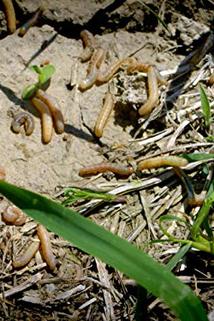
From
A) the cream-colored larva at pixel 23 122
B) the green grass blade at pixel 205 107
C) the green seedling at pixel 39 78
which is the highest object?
the green seedling at pixel 39 78

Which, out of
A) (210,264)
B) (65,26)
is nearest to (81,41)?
(65,26)

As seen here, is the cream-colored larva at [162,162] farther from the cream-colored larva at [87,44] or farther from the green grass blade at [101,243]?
the green grass blade at [101,243]

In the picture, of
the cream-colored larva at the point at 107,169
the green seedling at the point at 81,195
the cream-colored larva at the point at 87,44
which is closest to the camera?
the green seedling at the point at 81,195

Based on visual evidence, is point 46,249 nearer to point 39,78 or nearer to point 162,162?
point 162,162

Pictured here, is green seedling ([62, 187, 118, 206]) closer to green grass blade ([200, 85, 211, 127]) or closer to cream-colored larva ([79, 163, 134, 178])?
cream-colored larva ([79, 163, 134, 178])

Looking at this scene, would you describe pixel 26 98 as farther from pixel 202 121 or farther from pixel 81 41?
pixel 202 121

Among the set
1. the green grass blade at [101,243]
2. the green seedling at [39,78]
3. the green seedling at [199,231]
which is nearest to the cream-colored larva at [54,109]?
the green seedling at [39,78]
